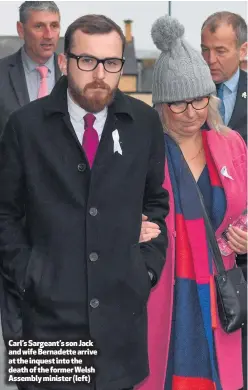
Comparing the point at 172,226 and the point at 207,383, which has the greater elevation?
the point at 172,226

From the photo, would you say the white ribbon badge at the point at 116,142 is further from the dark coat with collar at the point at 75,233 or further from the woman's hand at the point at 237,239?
the woman's hand at the point at 237,239

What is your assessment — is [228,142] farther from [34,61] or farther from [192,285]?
[34,61]

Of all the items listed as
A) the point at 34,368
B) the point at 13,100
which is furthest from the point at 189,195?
the point at 13,100

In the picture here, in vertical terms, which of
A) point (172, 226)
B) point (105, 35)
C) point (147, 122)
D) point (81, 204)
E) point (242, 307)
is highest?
point (105, 35)

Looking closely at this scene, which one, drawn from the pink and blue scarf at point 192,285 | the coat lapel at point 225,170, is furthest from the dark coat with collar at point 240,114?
the pink and blue scarf at point 192,285

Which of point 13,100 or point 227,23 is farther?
point 13,100

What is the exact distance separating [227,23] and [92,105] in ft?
6.71

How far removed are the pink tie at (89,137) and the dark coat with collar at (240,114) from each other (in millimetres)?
1676

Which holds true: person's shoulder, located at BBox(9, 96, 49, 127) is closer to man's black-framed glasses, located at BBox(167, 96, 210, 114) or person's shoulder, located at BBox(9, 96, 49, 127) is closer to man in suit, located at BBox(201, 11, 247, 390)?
man's black-framed glasses, located at BBox(167, 96, 210, 114)

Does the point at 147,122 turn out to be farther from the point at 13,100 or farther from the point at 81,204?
the point at 13,100

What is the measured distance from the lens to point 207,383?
3906 mm

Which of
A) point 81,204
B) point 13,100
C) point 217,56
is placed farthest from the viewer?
point 13,100

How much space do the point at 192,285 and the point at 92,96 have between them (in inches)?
44.4

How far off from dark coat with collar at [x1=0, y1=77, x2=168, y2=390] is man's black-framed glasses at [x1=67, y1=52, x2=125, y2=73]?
19 centimetres
